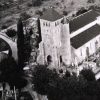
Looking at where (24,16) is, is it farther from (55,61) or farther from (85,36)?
(55,61)

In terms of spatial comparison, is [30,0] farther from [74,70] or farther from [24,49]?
[74,70]

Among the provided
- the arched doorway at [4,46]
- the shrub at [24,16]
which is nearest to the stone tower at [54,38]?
the arched doorway at [4,46]

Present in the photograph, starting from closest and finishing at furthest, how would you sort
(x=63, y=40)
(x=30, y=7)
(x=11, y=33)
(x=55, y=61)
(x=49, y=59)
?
(x=63, y=40), (x=55, y=61), (x=49, y=59), (x=11, y=33), (x=30, y=7)

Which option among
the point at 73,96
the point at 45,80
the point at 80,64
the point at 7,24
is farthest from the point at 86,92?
the point at 7,24

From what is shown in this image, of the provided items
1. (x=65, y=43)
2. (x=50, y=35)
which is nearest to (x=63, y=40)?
(x=65, y=43)

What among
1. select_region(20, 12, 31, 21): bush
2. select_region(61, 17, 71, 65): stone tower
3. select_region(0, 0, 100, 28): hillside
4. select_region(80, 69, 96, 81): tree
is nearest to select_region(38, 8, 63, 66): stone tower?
select_region(61, 17, 71, 65): stone tower

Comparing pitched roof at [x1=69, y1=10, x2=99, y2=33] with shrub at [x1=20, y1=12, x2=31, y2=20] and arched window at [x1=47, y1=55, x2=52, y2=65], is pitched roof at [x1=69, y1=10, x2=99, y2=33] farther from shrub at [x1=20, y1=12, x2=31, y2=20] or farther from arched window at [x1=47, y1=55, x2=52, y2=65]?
shrub at [x1=20, y1=12, x2=31, y2=20]
